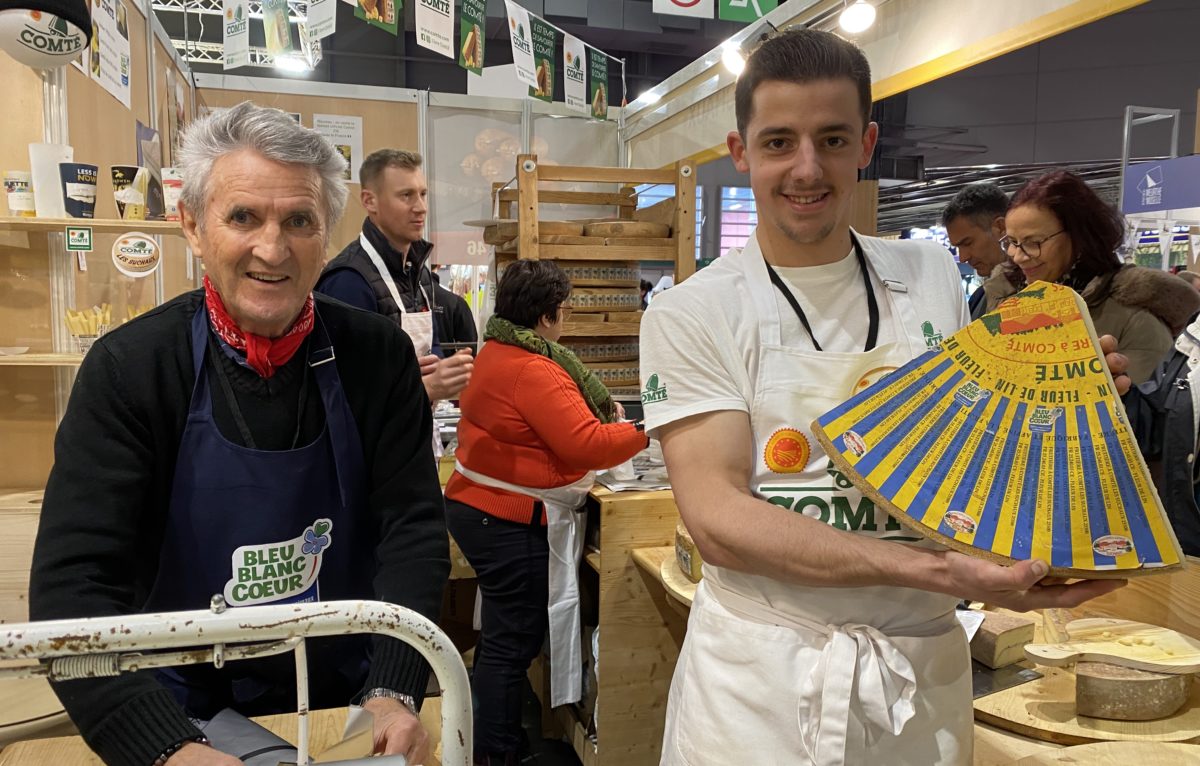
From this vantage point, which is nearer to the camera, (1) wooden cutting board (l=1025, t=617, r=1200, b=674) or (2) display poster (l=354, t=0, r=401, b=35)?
(1) wooden cutting board (l=1025, t=617, r=1200, b=674)

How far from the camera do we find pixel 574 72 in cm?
687

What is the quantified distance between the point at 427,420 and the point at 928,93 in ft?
40.7

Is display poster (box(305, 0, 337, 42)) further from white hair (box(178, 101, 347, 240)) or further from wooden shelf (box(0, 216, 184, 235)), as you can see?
white hair (box(178, 101, 347, 240))

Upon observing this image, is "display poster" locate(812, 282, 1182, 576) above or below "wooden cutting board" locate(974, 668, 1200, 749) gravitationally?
above

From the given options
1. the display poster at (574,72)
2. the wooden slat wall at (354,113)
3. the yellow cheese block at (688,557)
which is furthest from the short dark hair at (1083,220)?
the wooden slat wall at (354,113)

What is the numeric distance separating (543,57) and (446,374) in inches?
174

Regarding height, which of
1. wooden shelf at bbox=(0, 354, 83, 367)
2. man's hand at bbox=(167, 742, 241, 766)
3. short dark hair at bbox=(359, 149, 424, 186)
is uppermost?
short dark hair at bbox=(359, 149, 424, 186)

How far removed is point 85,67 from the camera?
11.0ft

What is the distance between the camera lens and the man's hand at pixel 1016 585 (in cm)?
104

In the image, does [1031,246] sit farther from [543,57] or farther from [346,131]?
[346,131]

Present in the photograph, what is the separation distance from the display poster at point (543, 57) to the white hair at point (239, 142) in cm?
529

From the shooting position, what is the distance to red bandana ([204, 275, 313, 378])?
1.44 metres

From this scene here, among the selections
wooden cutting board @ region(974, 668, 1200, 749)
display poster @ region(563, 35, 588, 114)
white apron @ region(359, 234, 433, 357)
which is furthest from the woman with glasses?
display poster @ region(563, 35, 588, 114)

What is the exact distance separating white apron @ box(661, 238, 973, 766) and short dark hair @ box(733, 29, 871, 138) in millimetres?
300
